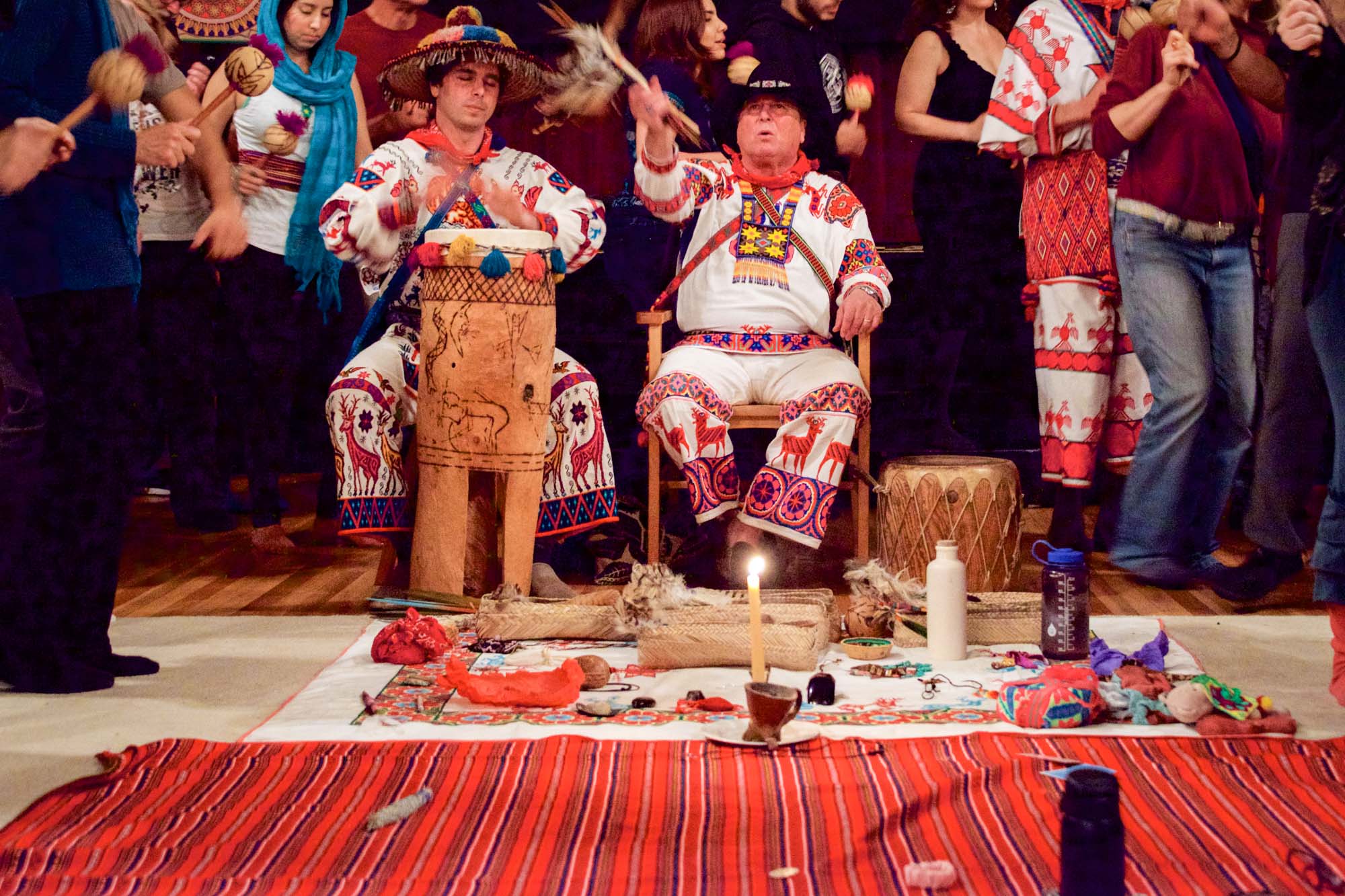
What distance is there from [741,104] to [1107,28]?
47.5 inches

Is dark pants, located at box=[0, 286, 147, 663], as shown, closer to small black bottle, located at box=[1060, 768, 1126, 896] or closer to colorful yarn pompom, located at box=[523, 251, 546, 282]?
colorful yarn pompom, located at box=[523, 251, 546, 282]

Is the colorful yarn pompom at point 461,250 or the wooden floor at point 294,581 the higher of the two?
the colorful yarn pompom at point 461,250

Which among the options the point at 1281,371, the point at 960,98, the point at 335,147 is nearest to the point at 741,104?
the point at 960,98

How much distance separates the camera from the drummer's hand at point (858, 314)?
14.0 feet

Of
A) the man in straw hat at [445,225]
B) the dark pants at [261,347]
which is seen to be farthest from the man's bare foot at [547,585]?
the dark pants at [261,347]

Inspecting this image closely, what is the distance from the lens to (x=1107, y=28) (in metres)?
4.42

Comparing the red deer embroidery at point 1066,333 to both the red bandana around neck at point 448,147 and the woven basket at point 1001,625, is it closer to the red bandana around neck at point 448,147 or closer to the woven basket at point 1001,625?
the woven basket at point 1001,625

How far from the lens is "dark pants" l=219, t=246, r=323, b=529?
4930mm

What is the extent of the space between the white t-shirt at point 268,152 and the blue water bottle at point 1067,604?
300 cm

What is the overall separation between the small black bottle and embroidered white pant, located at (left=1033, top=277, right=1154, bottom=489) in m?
2.85

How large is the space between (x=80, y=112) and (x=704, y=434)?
1.93 meters

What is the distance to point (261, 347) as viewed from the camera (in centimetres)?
493

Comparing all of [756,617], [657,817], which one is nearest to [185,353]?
[756,617]

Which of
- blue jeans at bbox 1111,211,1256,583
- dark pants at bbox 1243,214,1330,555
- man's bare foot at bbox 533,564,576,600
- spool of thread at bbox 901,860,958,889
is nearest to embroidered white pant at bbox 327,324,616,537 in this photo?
man's bare foot at bbox 533,564,576,600
